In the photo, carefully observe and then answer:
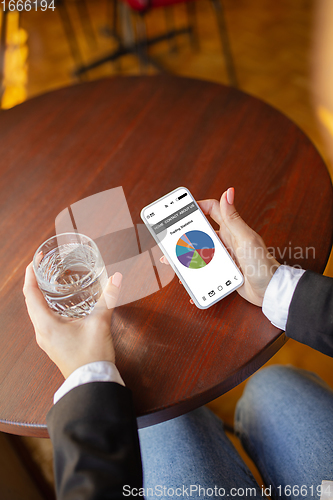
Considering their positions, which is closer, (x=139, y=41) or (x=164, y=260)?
(x=164, y=260)

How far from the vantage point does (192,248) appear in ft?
1.65

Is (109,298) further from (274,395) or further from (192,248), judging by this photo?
(274,395)

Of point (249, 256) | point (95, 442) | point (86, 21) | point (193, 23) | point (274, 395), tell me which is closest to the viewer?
point (95, 442)

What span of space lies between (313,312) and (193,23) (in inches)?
88.0

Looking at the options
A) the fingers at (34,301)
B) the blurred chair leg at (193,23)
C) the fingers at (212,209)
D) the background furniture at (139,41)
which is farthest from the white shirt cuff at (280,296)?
the blurred chair leg at (193,23)

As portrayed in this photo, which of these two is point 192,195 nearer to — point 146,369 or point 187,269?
point 187,269

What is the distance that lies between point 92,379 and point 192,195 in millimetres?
313

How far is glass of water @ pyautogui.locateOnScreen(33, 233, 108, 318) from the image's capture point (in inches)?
17.5

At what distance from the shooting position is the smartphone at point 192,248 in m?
0.48

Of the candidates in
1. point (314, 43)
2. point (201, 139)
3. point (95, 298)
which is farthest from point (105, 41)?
point (95, 298)

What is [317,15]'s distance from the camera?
2.17 meters

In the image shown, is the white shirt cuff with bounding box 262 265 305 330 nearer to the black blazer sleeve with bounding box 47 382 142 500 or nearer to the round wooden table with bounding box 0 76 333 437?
the round wooden table with bounding box 0 76 333 437

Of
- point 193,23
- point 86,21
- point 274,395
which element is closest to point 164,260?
point 274,395

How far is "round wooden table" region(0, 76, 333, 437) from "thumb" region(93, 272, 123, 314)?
28mm
